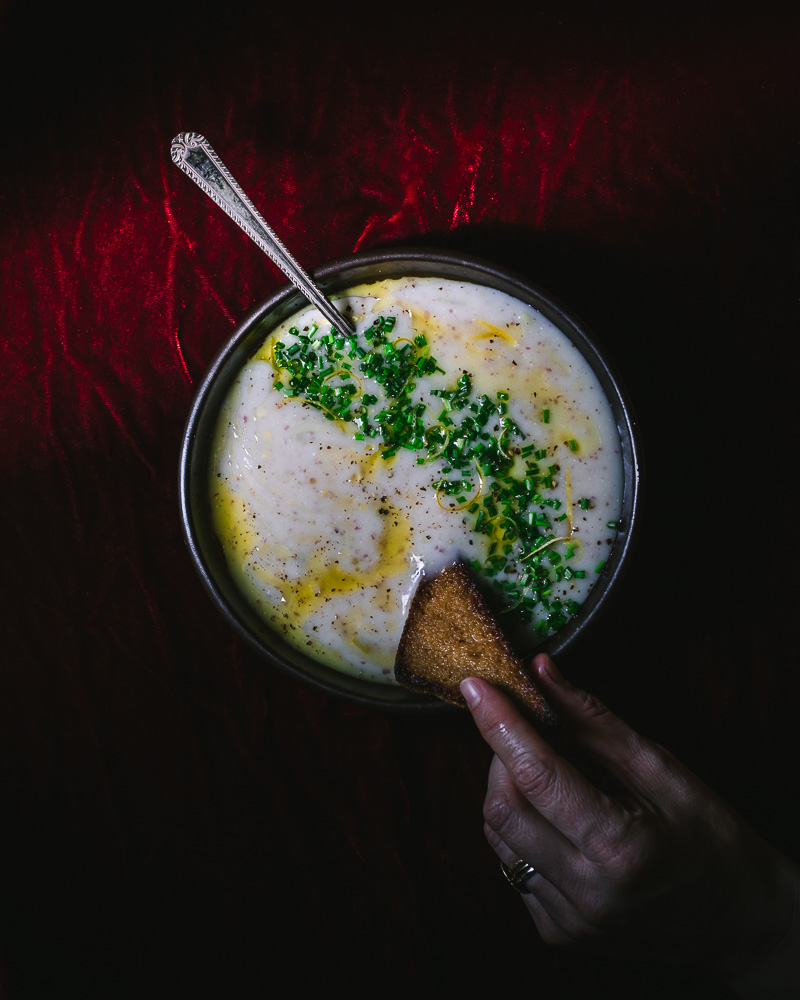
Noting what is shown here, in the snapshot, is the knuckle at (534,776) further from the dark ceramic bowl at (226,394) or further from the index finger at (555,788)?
the dark ceramic bowl at (226,394)

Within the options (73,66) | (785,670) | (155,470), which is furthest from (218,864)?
(73,66)

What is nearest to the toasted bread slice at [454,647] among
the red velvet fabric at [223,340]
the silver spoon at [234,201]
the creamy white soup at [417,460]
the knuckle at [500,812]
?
the creamy white soup at [417,460]

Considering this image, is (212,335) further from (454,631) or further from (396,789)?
(396,789)

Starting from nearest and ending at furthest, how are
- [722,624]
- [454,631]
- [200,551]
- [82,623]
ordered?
1. [454,631]
2. [200,551]
3. [722,624]
4. [82,623]

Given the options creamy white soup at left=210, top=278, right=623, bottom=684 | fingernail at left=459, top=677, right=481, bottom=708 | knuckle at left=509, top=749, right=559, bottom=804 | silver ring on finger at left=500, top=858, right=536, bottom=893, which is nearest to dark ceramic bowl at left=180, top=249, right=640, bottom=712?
creamy white soup at left=210, top=278, right=623, bottom=684

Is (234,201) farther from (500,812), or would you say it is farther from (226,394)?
(500,812)

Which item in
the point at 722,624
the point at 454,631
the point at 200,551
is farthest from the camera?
the point at 722,624

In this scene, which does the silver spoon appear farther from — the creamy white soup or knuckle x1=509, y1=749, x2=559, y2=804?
knuckle x1=509, y1=749, x2=559, y2=804
